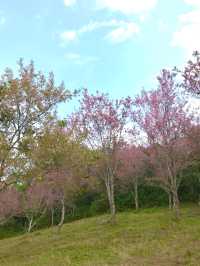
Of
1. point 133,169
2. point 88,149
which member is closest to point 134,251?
point 88,149

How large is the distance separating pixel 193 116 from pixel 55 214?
131 feet

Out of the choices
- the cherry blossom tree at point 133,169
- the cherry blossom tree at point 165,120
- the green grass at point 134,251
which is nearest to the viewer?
the green grass at point 134,251

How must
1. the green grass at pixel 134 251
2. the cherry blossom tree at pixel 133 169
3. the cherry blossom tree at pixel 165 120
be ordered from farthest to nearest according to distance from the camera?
the cherry blossom tree at pixel 133 169 < the cherry blossom tree at pixel 165 120 < the green grass at pixel 134 251

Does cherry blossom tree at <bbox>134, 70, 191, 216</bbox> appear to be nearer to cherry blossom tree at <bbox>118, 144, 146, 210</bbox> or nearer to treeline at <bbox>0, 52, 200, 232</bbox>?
treeline at <bbox>0, 52, 200, 232</bbox>

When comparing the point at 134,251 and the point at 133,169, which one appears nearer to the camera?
the point at 134,251

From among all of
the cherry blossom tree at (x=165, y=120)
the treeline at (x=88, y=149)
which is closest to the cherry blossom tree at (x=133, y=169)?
the treeline at (x=88, y=149)

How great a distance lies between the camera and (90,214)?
59562mm

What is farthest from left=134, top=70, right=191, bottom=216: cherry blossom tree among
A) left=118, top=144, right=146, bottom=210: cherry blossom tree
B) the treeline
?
left=118, top=144, right=146, bottom=210: cherry blossom tree

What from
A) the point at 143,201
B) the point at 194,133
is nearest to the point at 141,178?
the point at 143,201

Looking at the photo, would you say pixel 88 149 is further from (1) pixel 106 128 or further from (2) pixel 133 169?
(2) pixel 133 169

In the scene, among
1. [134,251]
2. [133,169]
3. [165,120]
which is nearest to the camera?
[134,251]

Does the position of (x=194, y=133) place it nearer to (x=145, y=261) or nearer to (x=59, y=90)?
(x=59, y=90)

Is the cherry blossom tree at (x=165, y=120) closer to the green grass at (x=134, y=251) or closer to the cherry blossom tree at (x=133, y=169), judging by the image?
the green grass at (x=134, y=251)

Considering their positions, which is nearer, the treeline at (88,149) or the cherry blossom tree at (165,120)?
the treeline at (88,149)
